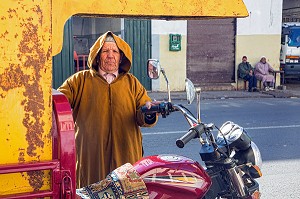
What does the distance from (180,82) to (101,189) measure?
14.4 m

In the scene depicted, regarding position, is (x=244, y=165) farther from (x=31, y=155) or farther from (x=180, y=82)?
(x=180, y=82)

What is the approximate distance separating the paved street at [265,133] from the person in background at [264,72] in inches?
91.8

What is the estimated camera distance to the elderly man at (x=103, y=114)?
10.9 ft

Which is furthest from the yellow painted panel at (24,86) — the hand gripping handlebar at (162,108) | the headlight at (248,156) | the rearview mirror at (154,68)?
the headlight at (248,156)

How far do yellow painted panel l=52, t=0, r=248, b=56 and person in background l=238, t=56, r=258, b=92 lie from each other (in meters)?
15.5

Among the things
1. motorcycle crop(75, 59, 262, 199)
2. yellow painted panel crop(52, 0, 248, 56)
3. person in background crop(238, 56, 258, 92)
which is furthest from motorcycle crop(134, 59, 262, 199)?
person in background crop(238, 56, 258, 92)

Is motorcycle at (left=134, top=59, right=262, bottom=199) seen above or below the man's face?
below

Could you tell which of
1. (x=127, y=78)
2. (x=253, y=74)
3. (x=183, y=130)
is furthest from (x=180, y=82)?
(x=127, y=78)

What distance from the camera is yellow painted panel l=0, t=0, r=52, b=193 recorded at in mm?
1588

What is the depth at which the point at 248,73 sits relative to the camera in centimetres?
1706

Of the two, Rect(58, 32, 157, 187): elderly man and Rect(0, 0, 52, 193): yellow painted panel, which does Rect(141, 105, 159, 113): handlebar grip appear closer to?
Rect(58, 32, 157, 187): elderly man

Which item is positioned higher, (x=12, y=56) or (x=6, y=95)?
(x=12, y=56)

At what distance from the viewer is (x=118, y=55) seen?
3354mm

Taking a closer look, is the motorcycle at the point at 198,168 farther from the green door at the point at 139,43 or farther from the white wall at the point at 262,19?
the white wall at the point at 262,19
